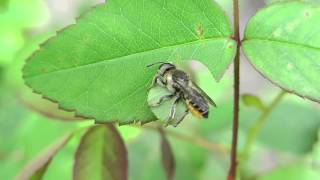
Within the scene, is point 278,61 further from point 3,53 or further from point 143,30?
point 3,53

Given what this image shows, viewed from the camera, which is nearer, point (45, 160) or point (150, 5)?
point (150, 5)

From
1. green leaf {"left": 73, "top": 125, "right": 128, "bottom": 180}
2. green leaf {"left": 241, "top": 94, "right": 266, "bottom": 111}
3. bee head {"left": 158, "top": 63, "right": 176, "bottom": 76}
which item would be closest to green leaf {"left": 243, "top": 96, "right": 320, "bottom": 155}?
green leaf {"left": 241, "top": 94, "right": 266, "bottom": 111}

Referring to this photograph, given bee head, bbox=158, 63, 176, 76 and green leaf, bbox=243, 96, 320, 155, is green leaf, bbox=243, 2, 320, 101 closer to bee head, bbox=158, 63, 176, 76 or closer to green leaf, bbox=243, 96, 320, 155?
bee head, bbox=158, 63, 176, 76

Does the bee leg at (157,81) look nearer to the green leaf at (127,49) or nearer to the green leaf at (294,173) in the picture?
the green leaf at (127,49)

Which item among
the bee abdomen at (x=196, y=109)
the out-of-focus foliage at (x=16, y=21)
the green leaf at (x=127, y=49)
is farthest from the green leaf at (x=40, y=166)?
the out-of-focus foliage at (x=16, y=21)

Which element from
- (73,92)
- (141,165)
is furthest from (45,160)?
(141,165)

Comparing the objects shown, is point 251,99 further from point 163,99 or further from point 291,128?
point 291,128
